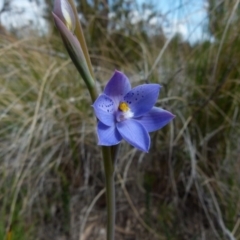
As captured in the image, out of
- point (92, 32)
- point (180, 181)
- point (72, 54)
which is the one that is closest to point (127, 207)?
point (180, 181)

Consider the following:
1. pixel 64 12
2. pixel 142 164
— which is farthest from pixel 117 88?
pixel 142 164

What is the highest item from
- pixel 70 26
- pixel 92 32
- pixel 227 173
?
pixel 92 32

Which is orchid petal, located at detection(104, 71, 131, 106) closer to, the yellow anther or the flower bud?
the yellow anther

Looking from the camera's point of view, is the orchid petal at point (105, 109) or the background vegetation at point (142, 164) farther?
the background vegetation at point (142, 164)

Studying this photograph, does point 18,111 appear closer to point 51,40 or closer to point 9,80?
point 9,80

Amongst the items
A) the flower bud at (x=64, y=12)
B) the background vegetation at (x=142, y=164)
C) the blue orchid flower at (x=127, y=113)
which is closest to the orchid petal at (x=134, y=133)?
the blue orchid flower at (x=127, y=113)

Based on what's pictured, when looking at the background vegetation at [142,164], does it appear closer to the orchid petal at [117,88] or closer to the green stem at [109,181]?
the green stem at [109,181]

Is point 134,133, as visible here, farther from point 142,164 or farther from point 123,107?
point 142,164
